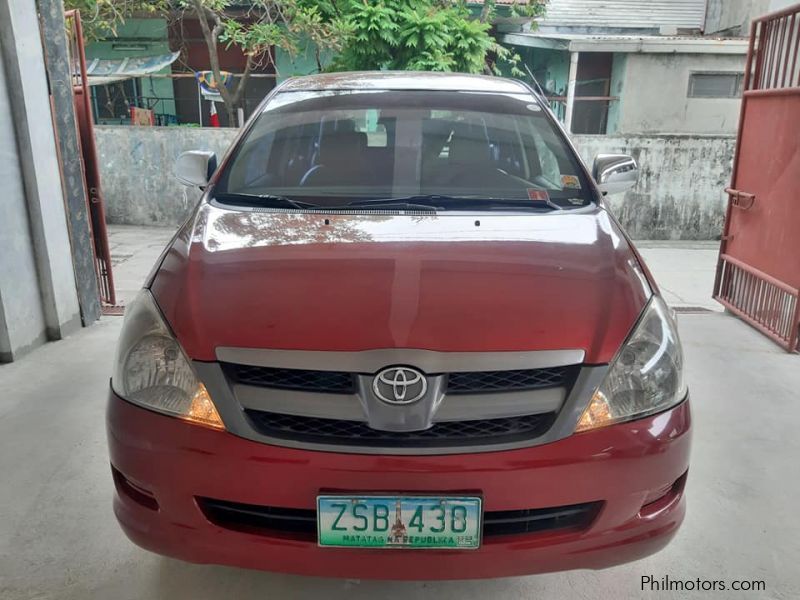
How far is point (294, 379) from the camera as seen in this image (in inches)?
56.6

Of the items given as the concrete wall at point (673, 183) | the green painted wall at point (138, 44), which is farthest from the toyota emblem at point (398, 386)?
the green painted wall at point (138, 44)

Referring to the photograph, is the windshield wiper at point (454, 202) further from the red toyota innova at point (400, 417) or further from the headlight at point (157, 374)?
the headlight at point (157, 374)

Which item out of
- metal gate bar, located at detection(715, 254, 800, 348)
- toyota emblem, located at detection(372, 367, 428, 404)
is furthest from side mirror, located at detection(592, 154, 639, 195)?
metal gate bar, located at detection(715, 254, 800, 348)

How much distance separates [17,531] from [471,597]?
145 cm

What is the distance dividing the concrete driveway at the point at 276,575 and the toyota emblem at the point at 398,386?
0.73 m

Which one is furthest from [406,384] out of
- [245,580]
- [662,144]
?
[662,144]

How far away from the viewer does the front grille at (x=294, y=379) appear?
1422 millimetres

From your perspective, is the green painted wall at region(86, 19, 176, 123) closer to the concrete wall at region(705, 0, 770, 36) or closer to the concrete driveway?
the concrete driveway

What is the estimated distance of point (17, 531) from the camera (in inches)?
81.0

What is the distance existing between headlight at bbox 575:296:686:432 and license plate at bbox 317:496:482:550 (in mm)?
322

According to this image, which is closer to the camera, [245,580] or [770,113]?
[245,580]

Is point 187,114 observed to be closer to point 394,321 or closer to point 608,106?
point 608,106

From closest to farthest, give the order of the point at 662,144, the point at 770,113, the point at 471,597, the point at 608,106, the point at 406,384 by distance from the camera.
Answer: the point at 406,384
the point at 471,597
the point at 770,113
the point at 662,144
the point at 608,106

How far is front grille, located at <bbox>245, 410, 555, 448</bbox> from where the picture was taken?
1.40 meters
